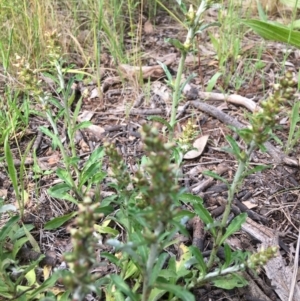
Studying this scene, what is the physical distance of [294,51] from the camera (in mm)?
2977

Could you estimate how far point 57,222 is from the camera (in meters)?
1.79

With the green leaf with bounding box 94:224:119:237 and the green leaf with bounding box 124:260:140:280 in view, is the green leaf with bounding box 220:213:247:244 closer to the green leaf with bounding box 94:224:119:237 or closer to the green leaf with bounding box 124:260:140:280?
the green leaf with bounding box 124:260:140:280

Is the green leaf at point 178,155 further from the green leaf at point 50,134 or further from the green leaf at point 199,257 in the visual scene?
the green leaf at point 50,134

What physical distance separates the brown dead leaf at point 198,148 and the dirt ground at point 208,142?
2 cm

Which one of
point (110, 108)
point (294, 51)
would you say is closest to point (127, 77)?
point (110, 108)

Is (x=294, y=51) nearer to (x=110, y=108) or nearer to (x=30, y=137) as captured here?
(x=110, y=108)

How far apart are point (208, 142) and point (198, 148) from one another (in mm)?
92

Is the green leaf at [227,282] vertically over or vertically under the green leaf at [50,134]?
under

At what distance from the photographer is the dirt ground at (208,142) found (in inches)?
71.2

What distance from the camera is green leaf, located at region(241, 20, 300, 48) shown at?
2289mm

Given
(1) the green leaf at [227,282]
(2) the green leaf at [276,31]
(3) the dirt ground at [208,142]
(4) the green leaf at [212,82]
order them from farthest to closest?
(4) the green leaf at [212,82]
(2) the green leaf at [276,31]
(3) the dirt ground at [208,142]
(1) the green leaf at [227,282]

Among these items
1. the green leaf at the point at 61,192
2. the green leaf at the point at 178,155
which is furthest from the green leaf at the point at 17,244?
the green leaf at the point at 178,155

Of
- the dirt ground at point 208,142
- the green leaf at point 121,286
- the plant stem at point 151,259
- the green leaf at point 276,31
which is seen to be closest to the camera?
the plant stem at point 151,259

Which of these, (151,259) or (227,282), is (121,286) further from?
(227,282)
